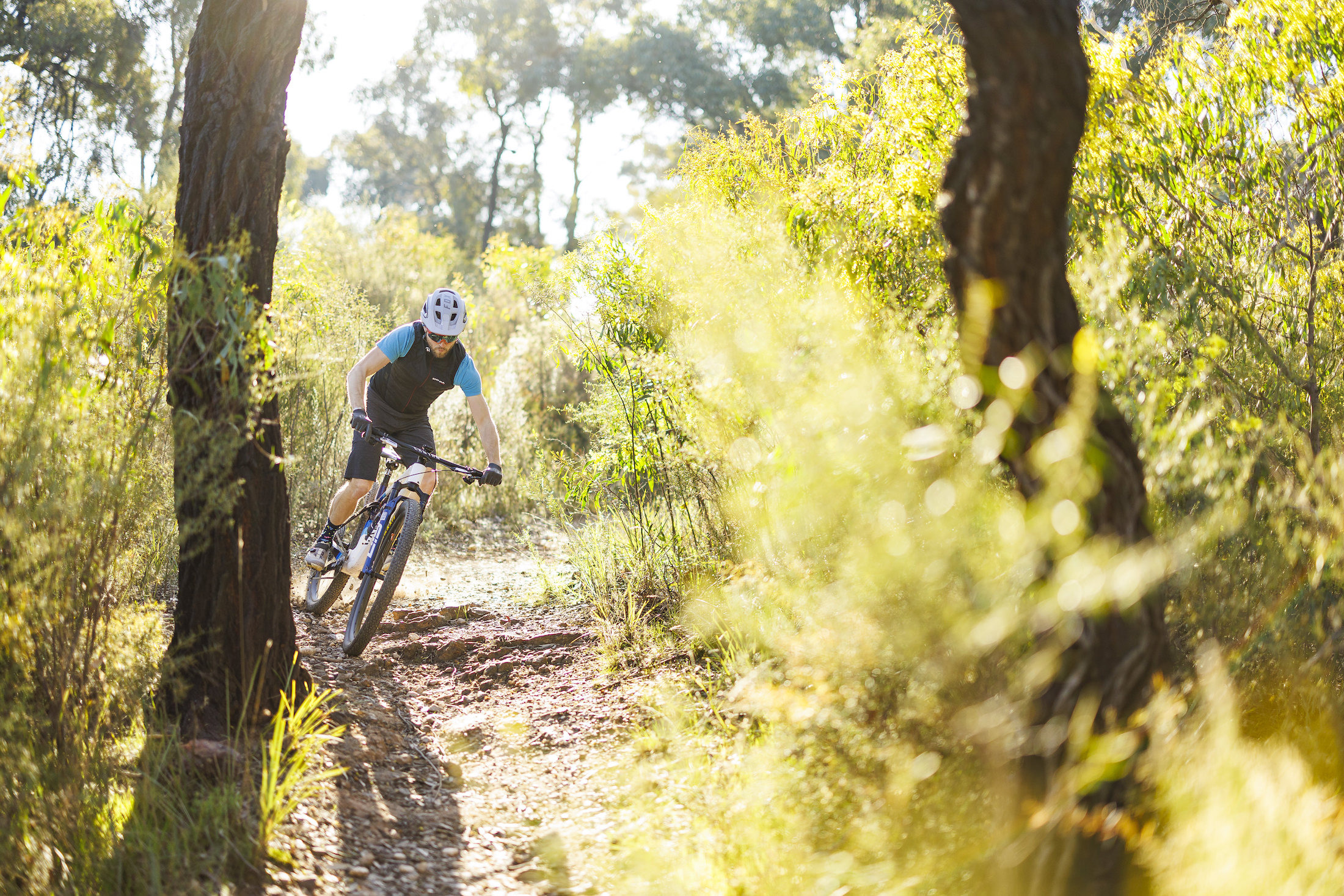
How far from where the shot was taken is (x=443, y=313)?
5281 mm

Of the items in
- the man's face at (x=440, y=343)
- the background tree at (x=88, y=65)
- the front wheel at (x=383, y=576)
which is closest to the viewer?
the front wheel at (x=383, y=576)

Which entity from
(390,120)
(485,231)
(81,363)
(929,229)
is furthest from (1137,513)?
(390,120)

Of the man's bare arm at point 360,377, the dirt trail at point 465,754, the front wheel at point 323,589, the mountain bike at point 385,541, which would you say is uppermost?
the man's bare arm at point 360,377

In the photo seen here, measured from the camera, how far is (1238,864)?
1983 millimetres

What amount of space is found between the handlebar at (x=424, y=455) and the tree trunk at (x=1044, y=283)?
3.40m

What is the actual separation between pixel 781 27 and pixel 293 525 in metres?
21.3

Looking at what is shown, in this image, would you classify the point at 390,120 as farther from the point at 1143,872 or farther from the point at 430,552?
the point at 1143,872

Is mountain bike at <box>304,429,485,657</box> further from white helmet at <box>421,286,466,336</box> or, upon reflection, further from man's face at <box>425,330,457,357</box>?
white helmet at <box>421,286,466,336</box>

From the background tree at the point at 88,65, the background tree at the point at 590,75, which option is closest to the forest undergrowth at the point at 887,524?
the background tree at the point at 88,65

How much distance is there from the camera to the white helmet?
17.3 feet

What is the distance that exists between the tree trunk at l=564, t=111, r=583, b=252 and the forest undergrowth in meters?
25.3

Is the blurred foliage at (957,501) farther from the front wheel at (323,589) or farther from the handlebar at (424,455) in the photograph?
the front wheel at (323,589)

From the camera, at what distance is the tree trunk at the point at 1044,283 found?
2143 mm

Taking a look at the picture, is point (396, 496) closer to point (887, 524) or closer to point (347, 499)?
point (347, 499)
